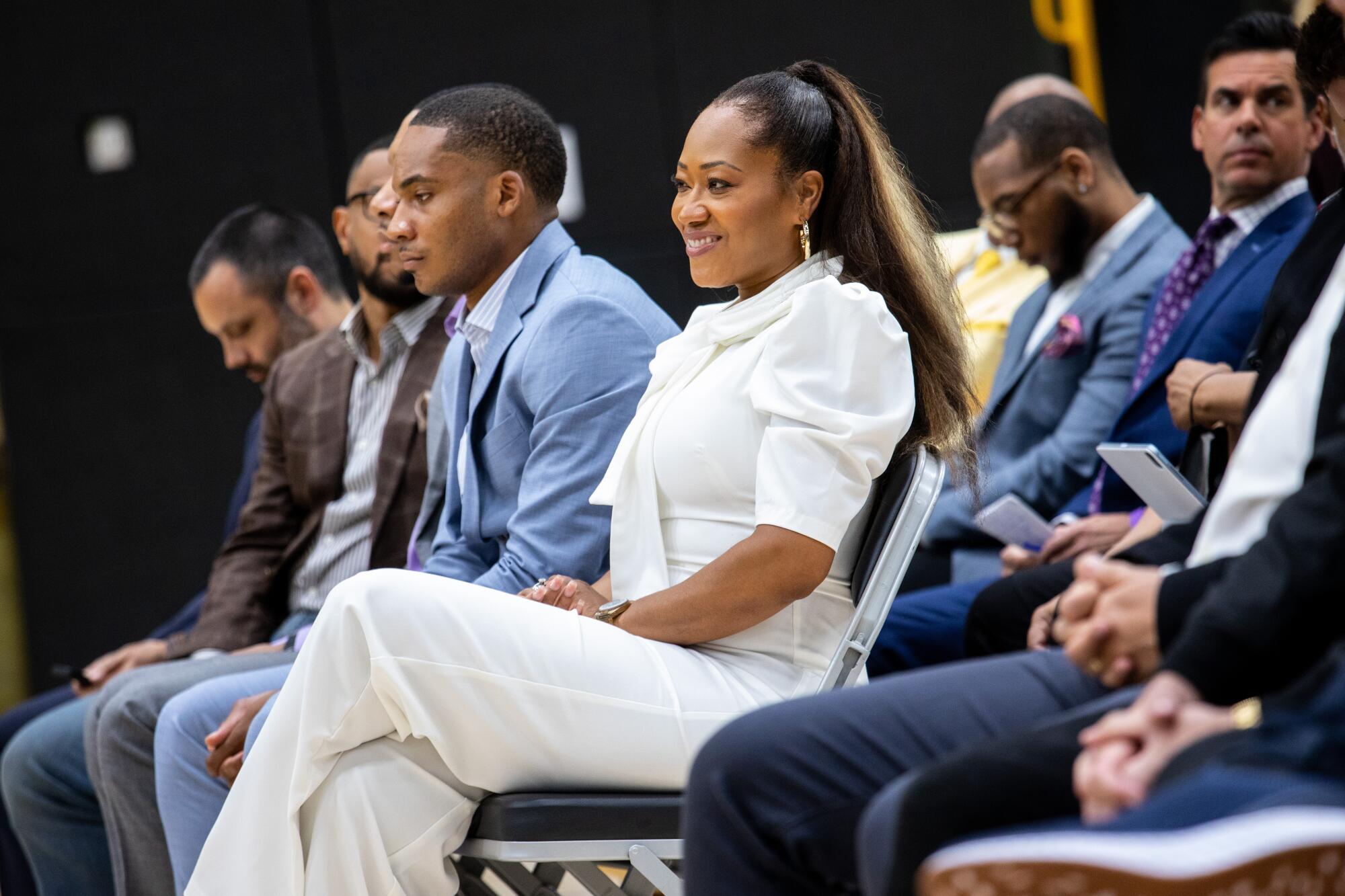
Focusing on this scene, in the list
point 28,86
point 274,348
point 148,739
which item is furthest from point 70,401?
point 148,739

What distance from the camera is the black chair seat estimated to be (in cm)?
169

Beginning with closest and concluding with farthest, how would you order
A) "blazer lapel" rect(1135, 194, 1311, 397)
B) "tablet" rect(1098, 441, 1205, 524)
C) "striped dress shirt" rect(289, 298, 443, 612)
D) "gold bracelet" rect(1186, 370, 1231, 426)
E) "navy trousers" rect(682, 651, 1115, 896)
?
"navy trousers" rect(682, 651, 1115, 896) → "tablet" rect(1098, 441, 1205, 524) → "gold bracelet" rect(1186, 370, 1231, 426) → "blazer lapel" rect(1135, 194, 1311, 397) → "striped dress shirt" rect(289, 298, 443, 612)

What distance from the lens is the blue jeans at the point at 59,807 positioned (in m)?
3.02

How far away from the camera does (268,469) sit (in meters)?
3.27

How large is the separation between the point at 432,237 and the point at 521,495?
0.52 m

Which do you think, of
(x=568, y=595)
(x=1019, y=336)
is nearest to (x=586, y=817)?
(x=568, y=595)

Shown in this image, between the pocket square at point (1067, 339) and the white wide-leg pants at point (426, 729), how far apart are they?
153 centimetres

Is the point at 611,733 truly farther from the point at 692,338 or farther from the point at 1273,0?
the point at 1273,0

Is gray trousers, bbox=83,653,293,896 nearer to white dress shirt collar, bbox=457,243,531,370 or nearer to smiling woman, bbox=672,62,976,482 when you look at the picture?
white dress shirt collar, bbox=457,243,531,370

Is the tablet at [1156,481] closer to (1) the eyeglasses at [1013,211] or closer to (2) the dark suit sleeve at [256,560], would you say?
(1) the eyeglasses at [1013,211]

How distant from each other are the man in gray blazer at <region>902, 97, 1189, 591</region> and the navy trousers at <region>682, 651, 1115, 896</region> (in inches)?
63.3

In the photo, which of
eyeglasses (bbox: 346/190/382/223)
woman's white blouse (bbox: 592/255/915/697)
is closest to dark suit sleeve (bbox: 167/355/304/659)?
eyeglasses (bbox: 346/190/382/223)

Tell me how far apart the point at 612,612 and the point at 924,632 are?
95cm

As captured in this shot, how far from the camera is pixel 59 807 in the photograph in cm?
304
